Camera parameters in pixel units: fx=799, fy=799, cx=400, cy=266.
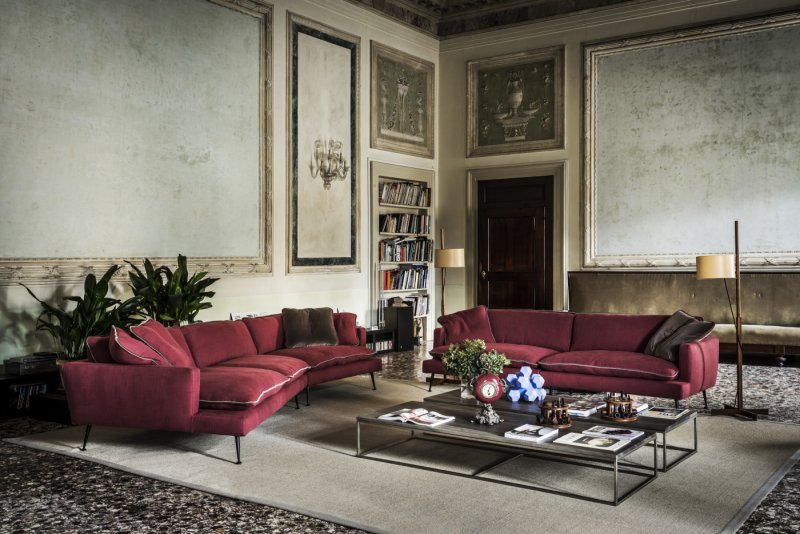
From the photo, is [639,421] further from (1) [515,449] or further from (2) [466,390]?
(2) [466,390]

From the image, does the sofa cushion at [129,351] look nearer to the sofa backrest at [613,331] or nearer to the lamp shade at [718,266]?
the sofa backrest at [613,331]

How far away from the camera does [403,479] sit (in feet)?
14.0

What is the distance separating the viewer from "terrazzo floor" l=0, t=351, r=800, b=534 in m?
3.55

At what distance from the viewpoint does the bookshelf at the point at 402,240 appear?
10047 mm

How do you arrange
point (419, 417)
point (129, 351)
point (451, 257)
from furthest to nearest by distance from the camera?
point (451, 257), point (129, 351), point (419, 417)

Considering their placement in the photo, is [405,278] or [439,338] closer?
[439,338]

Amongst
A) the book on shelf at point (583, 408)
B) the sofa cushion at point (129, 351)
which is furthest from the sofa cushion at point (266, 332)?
the book on shelf at point (583, 408)

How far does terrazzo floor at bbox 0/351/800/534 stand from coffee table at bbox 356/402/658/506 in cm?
61

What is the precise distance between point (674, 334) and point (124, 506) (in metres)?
4.10

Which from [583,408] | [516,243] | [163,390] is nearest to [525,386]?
[583,408]

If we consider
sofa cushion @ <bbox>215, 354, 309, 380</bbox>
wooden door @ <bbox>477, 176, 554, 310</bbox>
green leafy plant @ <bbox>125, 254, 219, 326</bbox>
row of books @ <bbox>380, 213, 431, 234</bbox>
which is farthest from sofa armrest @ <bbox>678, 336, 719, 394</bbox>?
row of books @ <bbox>380, 213, 431, 234</bbox>

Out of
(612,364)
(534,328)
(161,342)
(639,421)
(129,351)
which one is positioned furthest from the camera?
(534,328)

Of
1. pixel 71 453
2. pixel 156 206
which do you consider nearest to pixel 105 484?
pixel 71 453

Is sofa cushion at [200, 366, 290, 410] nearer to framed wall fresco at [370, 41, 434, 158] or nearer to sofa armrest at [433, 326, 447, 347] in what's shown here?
sofa armrest at [433, 326, 447, 347]
